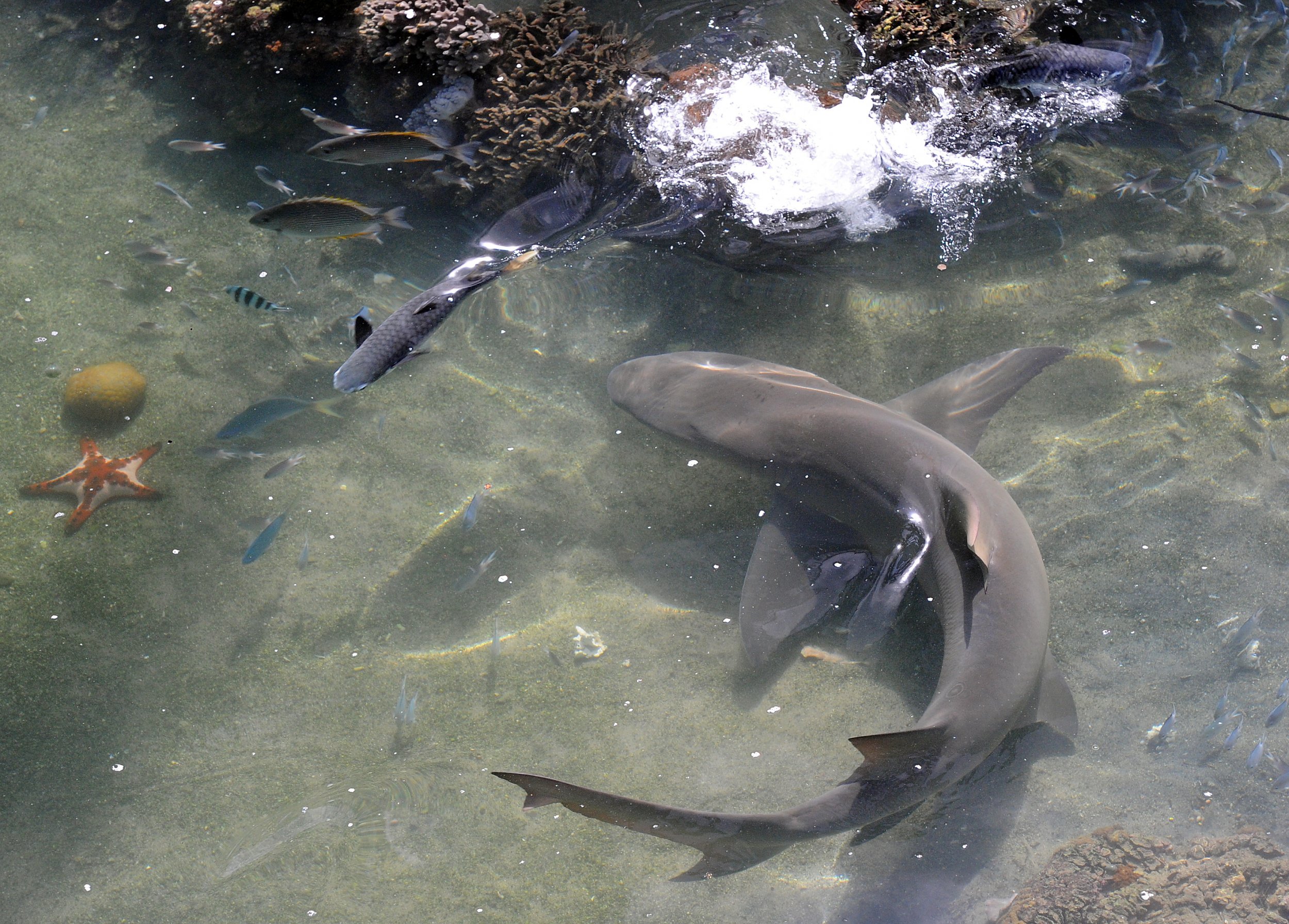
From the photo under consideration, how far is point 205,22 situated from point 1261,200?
8718 mm

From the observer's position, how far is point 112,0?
6977 millimetres

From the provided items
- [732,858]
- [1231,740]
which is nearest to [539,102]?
[732,858]

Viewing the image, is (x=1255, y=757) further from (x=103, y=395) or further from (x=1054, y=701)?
(x=103, y=395)

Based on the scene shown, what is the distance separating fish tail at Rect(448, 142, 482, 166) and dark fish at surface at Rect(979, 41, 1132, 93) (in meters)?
3.47

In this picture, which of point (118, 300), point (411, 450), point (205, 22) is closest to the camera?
point (411, 450)

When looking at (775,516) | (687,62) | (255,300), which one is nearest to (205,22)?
(255,300)

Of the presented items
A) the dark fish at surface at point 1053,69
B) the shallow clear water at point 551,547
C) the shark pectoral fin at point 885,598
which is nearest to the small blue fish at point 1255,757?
the shallow clear water at point 551,547

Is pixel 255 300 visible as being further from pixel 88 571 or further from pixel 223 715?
pixel 223 715

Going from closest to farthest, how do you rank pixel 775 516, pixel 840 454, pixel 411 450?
pixel 840 454 < pixel 775 516 < pixel 411 450

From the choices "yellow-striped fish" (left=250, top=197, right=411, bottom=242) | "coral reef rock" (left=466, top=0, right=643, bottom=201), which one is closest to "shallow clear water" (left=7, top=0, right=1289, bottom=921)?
"coral reef rock" (left=466, top=0, right=643, bottom=201)

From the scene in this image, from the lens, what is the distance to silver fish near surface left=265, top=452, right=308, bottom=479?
195 inches

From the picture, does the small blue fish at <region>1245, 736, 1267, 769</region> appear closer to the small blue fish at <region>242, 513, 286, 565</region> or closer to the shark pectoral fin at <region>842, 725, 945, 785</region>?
the shark pectoral fin at <region>842, 725, 945, 785</region>

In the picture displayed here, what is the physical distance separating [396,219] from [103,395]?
2.46m

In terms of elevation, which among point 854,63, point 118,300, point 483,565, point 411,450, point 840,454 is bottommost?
point 483,565
